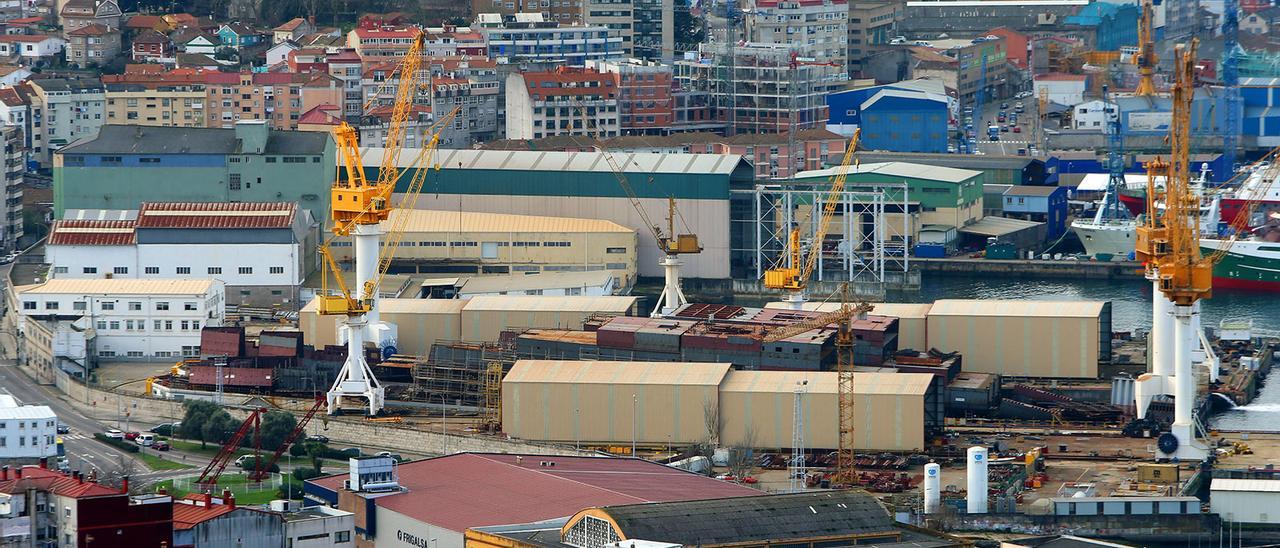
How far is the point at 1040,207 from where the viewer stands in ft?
170

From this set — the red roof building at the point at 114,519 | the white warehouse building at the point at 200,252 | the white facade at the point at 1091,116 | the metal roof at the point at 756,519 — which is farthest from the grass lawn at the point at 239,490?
the white facade at the point at 1091,116

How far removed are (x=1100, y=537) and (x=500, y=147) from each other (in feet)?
82.5

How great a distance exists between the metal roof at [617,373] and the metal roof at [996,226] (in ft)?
54.2

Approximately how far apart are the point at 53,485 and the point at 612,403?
396 inches

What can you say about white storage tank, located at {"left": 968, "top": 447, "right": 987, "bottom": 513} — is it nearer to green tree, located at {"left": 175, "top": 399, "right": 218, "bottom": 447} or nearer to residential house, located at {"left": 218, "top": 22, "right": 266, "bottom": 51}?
green tree, located at {"left": 175, "top": 399, "right": 218, "bottom": 447}

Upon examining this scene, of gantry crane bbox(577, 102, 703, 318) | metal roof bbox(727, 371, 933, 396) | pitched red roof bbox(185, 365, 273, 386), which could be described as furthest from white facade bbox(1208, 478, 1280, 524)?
pitched red roof bbox(185, 365, 273, 386)

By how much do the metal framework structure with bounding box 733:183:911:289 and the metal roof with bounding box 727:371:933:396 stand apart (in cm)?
1057

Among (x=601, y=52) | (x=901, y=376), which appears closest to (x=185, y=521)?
(x=901, y=376)

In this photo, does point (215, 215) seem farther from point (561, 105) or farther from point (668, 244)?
point (561, 105)

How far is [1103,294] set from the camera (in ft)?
151

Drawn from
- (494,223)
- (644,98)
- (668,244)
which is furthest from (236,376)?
(644,98)

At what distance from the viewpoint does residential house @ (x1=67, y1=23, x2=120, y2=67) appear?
6284 cm

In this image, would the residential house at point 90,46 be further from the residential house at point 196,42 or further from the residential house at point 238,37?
the residential house at point 238,37

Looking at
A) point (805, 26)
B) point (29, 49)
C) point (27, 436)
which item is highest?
point (805, 26)
